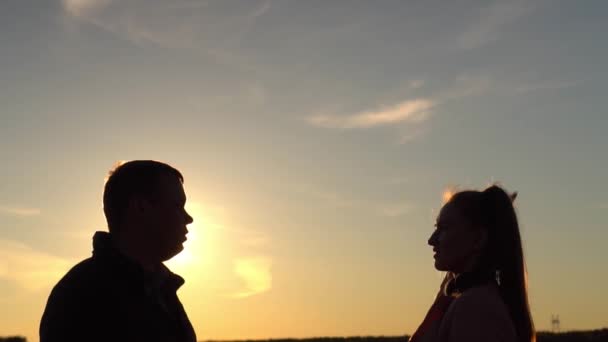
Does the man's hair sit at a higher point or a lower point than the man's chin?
higher

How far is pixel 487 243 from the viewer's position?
20.2ft

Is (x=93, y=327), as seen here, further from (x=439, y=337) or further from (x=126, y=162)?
(x=439, y=337)

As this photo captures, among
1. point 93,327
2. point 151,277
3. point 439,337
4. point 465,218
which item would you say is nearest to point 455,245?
point 465,218

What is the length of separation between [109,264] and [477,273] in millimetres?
2542

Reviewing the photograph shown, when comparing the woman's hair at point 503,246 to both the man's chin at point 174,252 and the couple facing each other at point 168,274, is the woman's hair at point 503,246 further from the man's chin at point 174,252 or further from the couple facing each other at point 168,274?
the man's chin at point 174,252

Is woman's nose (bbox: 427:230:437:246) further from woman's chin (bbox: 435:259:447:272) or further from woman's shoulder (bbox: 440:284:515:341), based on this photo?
woman's shoulder (bbox: 440:284:515:341)

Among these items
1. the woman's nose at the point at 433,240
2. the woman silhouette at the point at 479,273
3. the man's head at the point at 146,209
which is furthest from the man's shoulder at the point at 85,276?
the woman's nose at the point at 433,240

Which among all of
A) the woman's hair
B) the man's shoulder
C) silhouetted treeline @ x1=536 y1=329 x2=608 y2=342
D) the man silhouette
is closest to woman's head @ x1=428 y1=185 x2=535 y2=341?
the woman's hair

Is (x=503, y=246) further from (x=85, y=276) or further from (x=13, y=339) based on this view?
(x=13, y=339)

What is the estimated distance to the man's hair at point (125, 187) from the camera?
5258 millimetres

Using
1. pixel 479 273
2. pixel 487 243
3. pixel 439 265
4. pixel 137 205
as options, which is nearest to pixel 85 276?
pixel 137 205

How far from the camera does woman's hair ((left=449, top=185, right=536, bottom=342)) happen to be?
5.92m

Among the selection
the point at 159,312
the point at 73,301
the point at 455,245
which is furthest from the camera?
the point at 455,245

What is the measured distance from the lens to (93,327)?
4812mm
